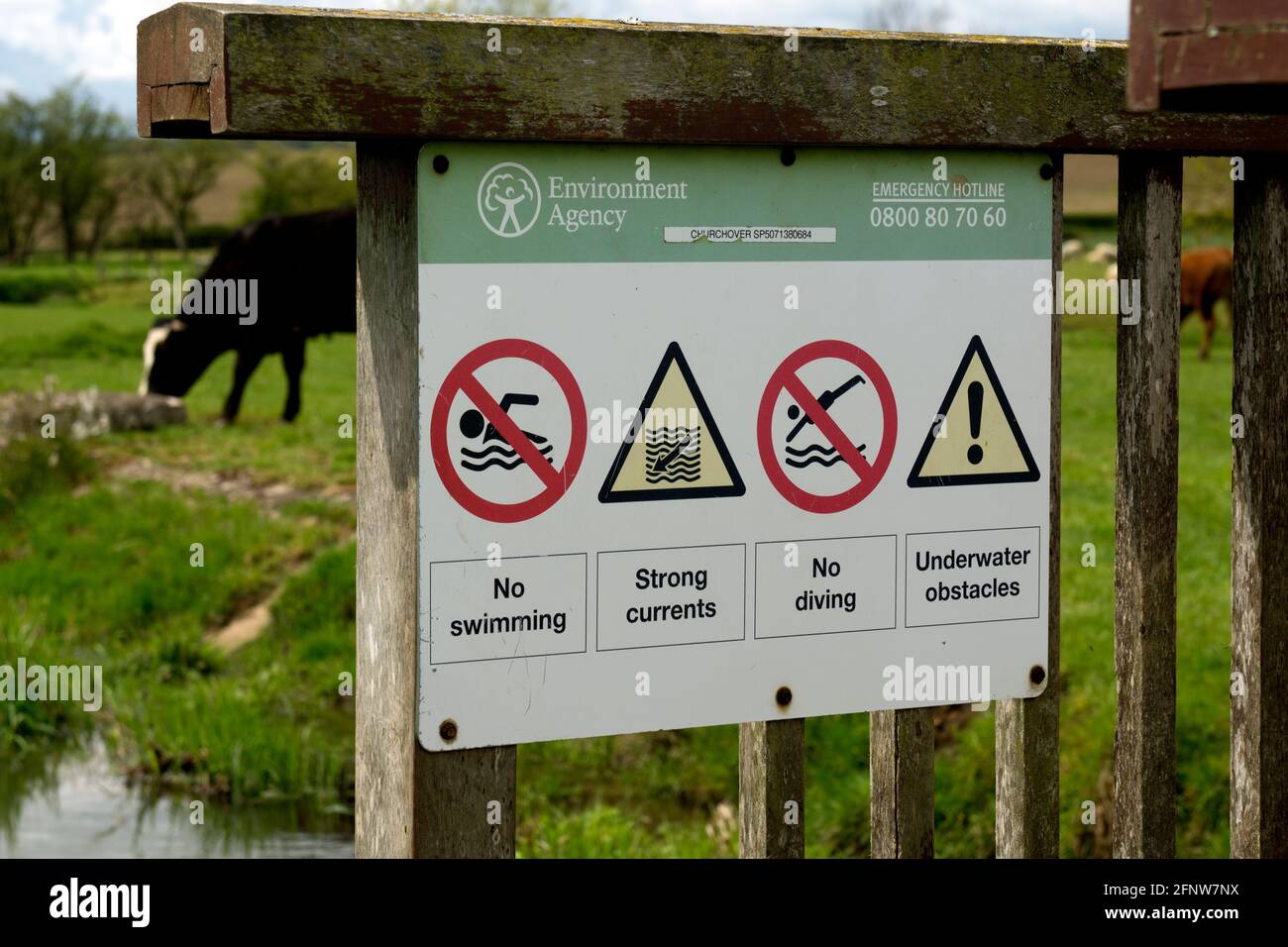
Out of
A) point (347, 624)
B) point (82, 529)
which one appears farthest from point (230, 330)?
point (347, 624)

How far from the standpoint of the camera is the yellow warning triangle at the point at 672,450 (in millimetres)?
2596

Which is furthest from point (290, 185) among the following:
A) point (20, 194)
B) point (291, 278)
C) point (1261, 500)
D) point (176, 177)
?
point (1261, 500)

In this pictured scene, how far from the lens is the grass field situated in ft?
21.9

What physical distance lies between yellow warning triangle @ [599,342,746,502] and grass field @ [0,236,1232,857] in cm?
271

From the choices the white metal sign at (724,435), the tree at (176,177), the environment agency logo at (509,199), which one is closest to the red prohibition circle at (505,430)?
the white metal sign at (724,435)

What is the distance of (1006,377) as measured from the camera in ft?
9.41

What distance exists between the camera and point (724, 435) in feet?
8.72

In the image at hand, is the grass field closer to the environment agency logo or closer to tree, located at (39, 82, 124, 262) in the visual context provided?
the environment agency logo

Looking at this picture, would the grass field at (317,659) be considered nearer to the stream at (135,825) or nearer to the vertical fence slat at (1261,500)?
the stream at (135,825)

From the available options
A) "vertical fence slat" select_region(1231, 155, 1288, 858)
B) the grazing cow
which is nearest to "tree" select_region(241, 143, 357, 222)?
the grazing cow

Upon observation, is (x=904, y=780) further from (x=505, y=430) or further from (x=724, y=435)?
(x=505, y=430)

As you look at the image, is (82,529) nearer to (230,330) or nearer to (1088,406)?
(230,330)

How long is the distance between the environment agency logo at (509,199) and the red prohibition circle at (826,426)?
461 mm
